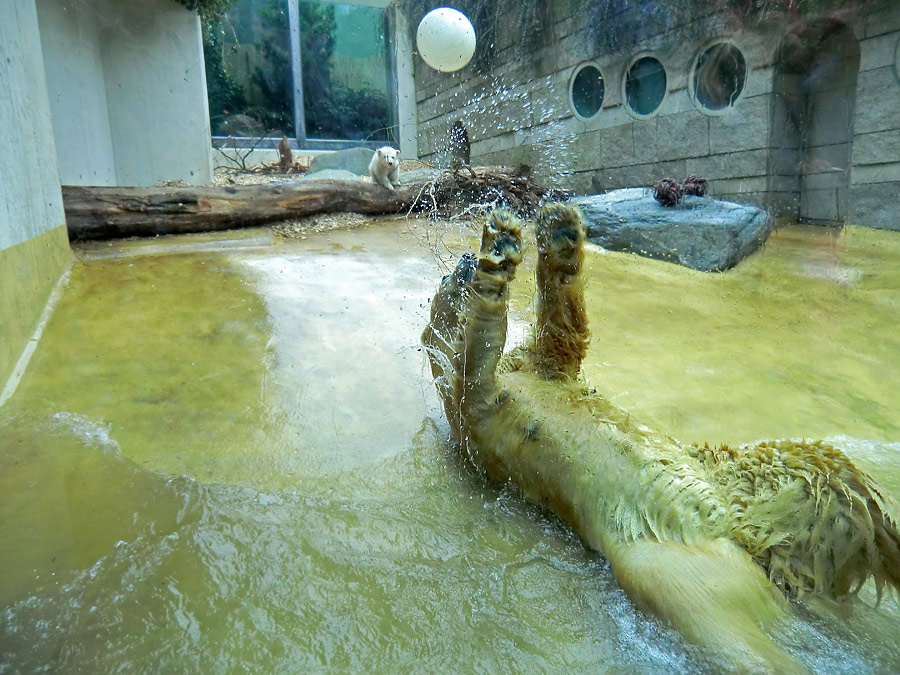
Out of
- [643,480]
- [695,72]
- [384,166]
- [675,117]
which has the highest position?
[695,72]

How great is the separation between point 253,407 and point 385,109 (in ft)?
48.3

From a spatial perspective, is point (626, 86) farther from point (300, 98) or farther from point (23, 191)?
point (300, 98)

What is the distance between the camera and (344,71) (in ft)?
51.4

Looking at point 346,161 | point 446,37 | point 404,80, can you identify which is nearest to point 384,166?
point 446,37

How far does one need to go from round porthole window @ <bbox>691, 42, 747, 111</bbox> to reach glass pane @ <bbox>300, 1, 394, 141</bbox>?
11189mm

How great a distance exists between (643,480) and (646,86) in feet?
20.6

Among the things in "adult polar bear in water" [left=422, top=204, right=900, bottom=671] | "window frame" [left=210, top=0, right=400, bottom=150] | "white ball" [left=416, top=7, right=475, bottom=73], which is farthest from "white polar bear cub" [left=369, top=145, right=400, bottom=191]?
"window frame" [left=210, top=0, right=400, bottom=150]

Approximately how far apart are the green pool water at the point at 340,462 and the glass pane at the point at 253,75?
11.1 meters

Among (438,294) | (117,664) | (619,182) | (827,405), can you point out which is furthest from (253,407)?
(619,182)

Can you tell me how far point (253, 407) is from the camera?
8.87 ft

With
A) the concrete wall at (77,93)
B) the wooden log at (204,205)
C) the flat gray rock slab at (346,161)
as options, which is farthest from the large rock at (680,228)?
the flat gray rock slab at (346,161)

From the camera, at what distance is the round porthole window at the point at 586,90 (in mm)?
7402

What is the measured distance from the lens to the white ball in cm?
810

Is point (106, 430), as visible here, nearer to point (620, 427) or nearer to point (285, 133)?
point (620, 427)
